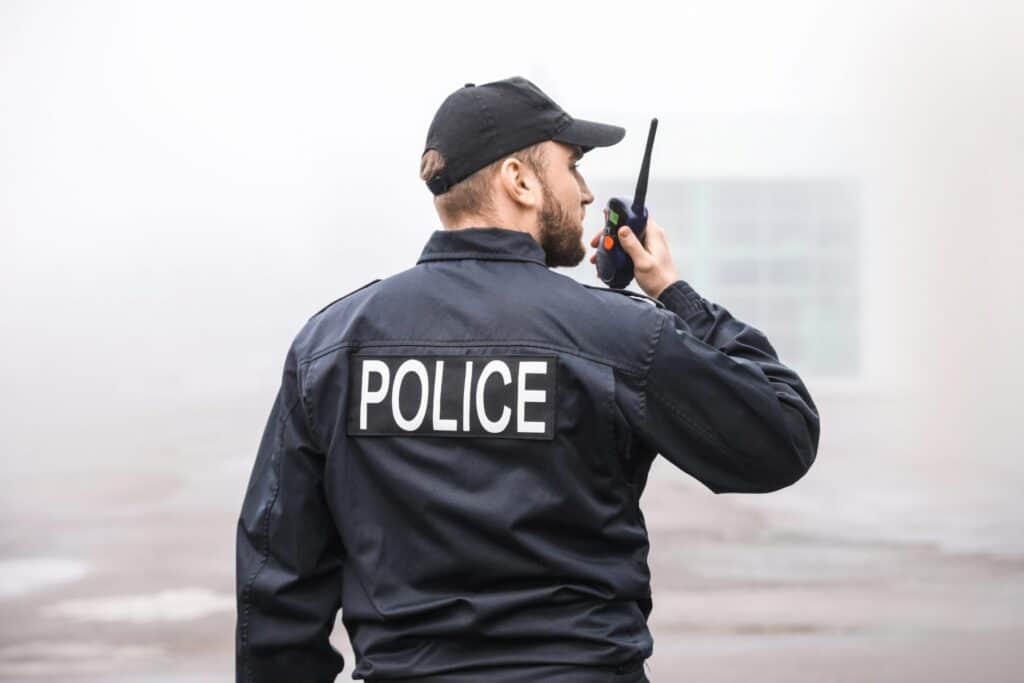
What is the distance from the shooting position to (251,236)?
3137 mm

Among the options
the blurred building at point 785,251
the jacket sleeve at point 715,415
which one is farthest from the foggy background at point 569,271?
the jacket sleeve at point 715,415

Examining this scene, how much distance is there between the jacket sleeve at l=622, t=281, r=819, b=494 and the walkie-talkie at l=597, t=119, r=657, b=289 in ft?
0.57

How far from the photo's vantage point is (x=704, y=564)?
10.3 feet

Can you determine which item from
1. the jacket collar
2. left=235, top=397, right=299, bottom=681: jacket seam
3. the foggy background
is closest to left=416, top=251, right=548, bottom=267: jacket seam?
the jacket collar

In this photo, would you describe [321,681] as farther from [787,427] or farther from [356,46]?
[356,46]

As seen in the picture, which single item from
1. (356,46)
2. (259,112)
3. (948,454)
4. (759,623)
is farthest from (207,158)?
(948,454)

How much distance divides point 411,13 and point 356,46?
162 millimetres

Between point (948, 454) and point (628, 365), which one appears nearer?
point (628, 365)

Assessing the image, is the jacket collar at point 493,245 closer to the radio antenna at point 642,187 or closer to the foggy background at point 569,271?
the radio antenna at point 642,187

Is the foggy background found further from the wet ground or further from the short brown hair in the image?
the short brown hair

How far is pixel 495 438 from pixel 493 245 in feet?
0.62

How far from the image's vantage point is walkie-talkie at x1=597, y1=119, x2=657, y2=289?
1313 millimetres

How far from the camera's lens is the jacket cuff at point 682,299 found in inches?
48.3

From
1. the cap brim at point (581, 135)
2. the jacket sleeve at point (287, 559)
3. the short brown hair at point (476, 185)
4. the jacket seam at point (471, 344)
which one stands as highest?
the cap brim at point (581, 135)
